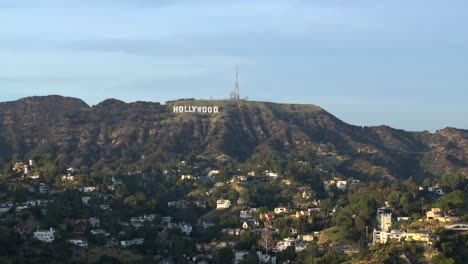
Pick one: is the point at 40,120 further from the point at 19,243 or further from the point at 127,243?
the point at 19,243

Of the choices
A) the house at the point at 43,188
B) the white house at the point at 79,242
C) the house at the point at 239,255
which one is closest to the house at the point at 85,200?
the house at the point at 43,188

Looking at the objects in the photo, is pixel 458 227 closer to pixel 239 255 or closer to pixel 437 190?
pixel 239 255

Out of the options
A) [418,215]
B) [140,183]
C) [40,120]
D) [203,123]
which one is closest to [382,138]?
[203,123]

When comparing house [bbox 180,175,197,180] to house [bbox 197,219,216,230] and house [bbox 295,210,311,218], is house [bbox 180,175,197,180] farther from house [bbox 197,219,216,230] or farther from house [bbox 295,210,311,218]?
house [bbox 295,210,311,218]

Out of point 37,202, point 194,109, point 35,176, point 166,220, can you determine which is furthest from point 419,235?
point 194,109

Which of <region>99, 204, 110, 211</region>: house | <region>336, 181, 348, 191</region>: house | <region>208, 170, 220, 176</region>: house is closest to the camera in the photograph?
<region>99, 204, 110, 211</region>: house

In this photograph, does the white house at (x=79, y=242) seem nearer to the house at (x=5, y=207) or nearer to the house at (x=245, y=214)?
the house at (x=5, y=207)

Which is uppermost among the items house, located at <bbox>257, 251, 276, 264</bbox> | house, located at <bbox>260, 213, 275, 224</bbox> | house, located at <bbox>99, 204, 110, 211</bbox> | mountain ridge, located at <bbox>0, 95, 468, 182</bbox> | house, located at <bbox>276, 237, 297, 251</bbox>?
mountain ridge, located at <bbox>0, 95, 468, 182</bbox>

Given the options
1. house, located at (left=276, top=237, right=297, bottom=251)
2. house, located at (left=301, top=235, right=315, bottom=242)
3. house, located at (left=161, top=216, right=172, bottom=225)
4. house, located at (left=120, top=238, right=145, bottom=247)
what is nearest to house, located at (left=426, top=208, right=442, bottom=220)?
→ house, located at (left=301, top=235, right=315, bottom=242)
